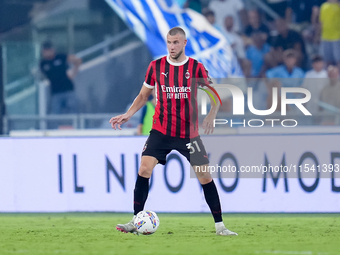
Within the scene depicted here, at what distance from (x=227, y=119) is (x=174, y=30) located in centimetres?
361

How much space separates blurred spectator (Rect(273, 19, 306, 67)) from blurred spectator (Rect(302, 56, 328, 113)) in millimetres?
697

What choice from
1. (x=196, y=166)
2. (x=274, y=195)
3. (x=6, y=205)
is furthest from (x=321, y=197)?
(x=6, y=205)

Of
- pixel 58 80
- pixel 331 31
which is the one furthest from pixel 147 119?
pixel 331 31

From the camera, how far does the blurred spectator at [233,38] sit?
11252 millimetres

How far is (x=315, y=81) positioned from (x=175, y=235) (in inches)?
194

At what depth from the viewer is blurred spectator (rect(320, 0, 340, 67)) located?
11000 millimetres

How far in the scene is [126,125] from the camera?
10.6m

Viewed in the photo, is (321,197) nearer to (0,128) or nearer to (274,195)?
(274,195)

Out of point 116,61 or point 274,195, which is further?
point 116,61

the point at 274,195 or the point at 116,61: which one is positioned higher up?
the point at 116,61

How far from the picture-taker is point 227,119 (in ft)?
29.1

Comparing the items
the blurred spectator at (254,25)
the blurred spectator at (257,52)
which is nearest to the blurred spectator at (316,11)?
the blurred spectator at (254,25)

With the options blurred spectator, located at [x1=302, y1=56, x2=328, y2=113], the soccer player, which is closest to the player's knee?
the soccer player

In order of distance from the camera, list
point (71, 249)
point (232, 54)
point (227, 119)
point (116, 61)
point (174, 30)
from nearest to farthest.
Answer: point (71, 249), point (174, 30), point (227, 119), point (232, 54), point (116, 61)
